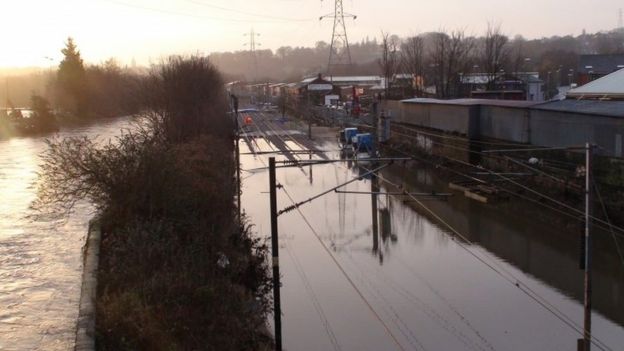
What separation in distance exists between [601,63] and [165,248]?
48.6 m

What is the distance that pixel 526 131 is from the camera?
24.5 metres

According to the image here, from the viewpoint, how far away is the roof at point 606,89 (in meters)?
28.3

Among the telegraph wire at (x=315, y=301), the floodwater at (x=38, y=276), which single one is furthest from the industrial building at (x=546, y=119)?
the floodwater at (x=38, y=276)

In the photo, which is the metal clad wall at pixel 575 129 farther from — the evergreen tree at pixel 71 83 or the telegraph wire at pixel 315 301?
the evergreen tree at pixel 71 83

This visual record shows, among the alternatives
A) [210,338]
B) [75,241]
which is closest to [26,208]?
[75,241]

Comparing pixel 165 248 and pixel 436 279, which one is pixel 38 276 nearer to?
pixel 165 248

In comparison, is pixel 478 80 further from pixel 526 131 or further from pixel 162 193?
pixel 162 193

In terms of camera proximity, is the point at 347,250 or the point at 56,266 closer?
the point at 56,266

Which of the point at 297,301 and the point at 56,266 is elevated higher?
the point at 56,266

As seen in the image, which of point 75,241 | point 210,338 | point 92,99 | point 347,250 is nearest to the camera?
point 210,338

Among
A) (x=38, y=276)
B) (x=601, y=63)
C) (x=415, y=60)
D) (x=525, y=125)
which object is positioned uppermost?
(x=415, y=60)

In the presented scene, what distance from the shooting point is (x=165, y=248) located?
10156mm

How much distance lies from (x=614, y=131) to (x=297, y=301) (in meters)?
10.9

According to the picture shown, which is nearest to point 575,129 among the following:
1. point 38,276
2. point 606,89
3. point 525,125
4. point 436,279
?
point 525,125
